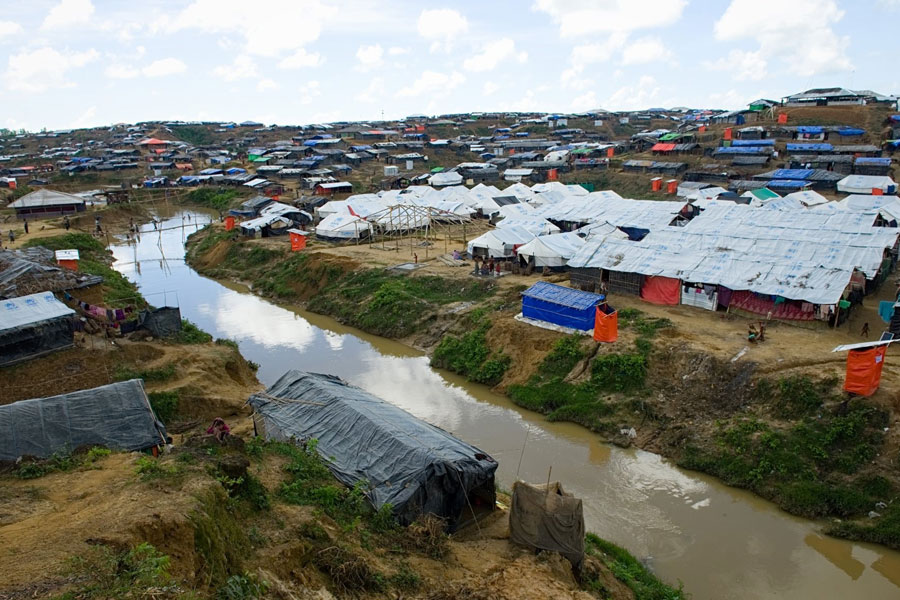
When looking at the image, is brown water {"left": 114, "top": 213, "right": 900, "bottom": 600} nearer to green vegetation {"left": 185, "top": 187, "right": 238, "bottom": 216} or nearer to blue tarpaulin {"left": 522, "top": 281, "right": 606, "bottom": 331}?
blue tarpaulin {"left": 522, "top": 281, "right": 606, "bottom": 331}

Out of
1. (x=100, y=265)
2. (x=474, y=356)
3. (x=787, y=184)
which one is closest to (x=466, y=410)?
(x=474, y=356)

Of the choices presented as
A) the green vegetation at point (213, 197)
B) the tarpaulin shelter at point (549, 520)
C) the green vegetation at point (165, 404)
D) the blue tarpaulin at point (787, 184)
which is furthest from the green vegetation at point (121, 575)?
the green vegetation at point (213, 197)

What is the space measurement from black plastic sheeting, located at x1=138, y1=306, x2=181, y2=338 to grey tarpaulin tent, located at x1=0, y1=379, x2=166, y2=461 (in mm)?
7012

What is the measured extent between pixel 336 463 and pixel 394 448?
1480mm

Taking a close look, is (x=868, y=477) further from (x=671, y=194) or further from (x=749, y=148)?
(x=749, y=148)

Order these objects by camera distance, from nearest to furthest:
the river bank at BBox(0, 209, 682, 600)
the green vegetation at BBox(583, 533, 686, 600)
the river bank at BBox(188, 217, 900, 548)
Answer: the river bank at BBox(0, 209, 682, 600)
the green vegetation at BBox(583, 533, 686, 600)
the river bank at BBox(188, 217, 900, 548)

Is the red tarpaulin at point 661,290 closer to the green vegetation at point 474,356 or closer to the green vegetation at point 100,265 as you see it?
the green vegetation at point 474,356

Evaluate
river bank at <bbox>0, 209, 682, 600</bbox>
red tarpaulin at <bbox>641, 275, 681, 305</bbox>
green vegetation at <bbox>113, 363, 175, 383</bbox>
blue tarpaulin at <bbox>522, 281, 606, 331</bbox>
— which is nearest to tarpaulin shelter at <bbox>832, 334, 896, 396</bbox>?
blue tarpaulin at <bbox>522, 281, 606, 331</bbox>

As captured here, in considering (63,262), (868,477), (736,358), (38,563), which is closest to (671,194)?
(736,358)

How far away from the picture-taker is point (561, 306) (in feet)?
74.2

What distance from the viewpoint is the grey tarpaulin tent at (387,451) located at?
38.7 feet

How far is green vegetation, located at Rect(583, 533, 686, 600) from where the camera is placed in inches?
448

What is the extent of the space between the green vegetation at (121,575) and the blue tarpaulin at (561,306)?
56.6 feet

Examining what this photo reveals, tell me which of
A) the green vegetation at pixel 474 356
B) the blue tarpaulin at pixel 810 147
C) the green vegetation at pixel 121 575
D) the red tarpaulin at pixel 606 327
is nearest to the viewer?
the green vegetation at pixel 121 575
